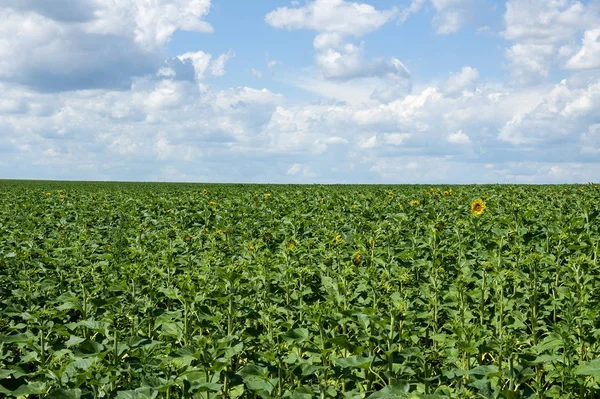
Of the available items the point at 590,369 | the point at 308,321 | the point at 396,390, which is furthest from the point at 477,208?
the point at 396,390

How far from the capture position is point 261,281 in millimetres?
6613

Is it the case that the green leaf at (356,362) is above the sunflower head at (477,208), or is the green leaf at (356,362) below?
below

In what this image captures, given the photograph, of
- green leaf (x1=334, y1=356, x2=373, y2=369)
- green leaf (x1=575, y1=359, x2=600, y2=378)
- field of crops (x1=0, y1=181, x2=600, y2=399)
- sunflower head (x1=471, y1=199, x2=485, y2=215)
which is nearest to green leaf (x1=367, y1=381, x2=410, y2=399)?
field of crops (x1=0, y1=181, x2=600, y2=399)

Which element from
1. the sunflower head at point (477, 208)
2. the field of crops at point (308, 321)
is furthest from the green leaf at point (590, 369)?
the sunflower head at point (477, 208)

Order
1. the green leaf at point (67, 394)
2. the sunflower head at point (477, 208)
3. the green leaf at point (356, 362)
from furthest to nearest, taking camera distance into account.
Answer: the sunflower head at point (477, 208) < the green leaf at point (356, 362) < the green leaf at point (67, 394)

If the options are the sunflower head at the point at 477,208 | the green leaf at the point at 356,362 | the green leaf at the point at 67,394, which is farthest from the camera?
the sunflower head at the point at 477,208

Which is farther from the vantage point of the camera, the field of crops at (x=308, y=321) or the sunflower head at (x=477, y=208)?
the sunflower head at (x=477, y=208)

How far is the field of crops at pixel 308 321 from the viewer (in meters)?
4.31

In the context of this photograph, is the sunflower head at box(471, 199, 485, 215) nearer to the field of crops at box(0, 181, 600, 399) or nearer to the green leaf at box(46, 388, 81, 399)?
the field of crops at box(0, 181, 600, 399)

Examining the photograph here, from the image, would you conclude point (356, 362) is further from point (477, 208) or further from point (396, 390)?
point (477, 208)

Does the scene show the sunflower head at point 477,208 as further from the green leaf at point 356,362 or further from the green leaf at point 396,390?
the green leaf at point 396,390

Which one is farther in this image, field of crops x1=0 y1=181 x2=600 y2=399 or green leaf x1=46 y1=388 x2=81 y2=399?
field of crops x1=0 y1=181 x2=600 y2=399

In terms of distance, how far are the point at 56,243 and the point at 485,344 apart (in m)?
7.03

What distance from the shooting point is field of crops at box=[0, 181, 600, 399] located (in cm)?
431
